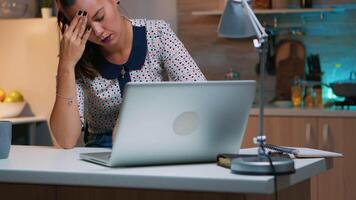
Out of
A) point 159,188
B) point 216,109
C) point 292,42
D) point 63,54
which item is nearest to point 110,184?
point 159,188

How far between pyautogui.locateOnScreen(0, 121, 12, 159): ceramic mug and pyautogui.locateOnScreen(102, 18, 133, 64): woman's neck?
0.53m

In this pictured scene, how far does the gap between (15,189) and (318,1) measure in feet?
10.2

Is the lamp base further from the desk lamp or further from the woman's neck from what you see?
the woman's neck

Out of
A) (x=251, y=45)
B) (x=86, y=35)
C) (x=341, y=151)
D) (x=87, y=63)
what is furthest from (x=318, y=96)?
(x=86, y=35)

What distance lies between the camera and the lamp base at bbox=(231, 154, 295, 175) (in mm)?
1605

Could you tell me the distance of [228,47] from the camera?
4.81m

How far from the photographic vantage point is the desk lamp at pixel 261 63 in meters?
1.61

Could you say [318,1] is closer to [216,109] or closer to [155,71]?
[155,71]

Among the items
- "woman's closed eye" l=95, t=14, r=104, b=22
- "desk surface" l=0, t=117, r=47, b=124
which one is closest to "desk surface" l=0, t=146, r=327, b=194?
"woman's closed eye" l=95, t=14, r=104, b=22

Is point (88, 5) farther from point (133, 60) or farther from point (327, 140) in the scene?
point (327, 140)

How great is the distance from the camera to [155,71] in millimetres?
2566

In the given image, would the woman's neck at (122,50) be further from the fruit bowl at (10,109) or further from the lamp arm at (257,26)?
the fruit bowl at (10,109)

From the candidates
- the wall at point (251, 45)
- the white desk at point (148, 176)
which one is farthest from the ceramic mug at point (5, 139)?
the wall at point (251, 45)

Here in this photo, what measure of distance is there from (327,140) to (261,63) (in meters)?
2.46
